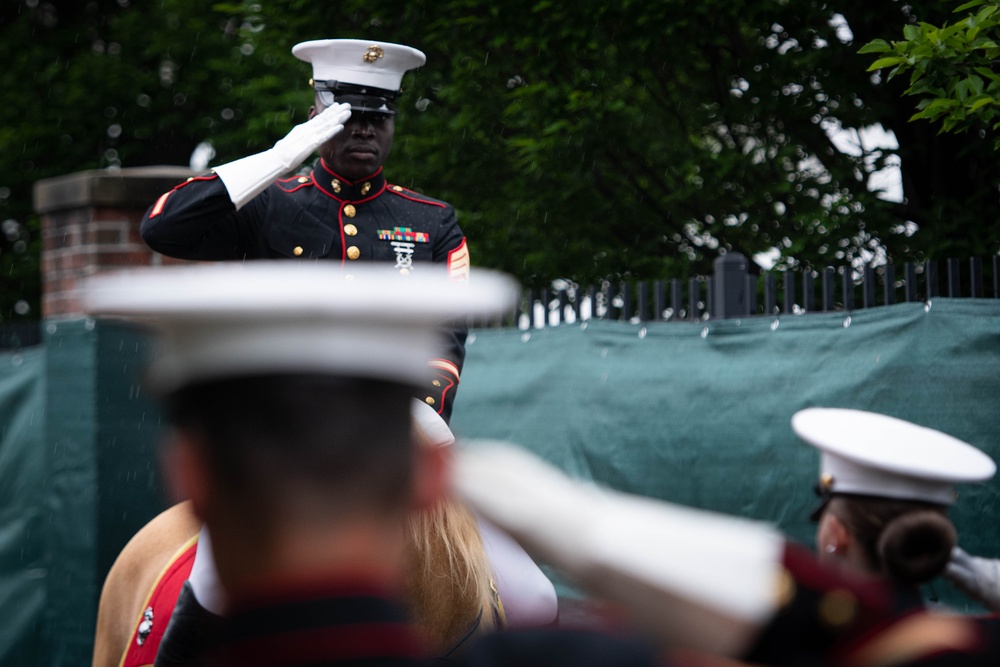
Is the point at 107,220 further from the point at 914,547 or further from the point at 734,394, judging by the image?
the point at 914,547

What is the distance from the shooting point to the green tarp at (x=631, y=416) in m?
5.06

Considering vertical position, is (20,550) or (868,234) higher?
(868,234)

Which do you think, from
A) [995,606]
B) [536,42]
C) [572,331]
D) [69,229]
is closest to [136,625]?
[995,606]

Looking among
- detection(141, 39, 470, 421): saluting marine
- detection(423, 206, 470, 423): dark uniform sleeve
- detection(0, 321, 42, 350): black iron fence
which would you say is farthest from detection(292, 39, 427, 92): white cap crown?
detection(0, 321, 42, 350): black iron fence

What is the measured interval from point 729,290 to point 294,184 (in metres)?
2.94

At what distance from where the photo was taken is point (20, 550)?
6512 mm

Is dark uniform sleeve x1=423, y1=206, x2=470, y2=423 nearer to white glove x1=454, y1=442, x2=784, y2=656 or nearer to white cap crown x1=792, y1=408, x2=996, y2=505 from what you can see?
white cap crown x1=792, y1=408, x2=996, y2=505

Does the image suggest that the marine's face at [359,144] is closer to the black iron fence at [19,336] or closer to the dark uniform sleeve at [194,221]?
the dark uniform sleeve at [194,221]

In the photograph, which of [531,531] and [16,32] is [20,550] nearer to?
[531,531]

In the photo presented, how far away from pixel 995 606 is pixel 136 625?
2.14m

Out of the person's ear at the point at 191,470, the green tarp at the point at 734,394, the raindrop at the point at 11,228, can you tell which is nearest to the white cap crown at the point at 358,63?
the green tarp at the point at 734,394

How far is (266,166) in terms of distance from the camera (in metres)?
3.39

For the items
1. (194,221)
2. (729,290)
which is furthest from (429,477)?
(729,290)

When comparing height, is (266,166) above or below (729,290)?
above
